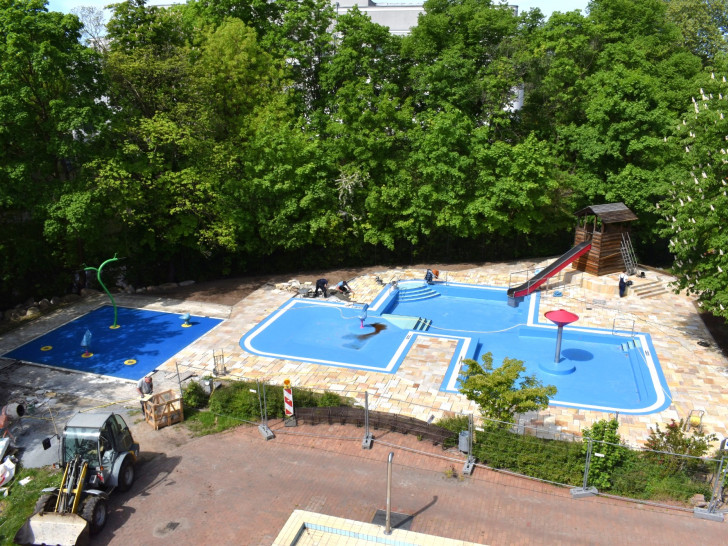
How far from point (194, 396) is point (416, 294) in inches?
571

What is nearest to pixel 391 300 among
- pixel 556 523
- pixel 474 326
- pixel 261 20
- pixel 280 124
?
pixel 474 326

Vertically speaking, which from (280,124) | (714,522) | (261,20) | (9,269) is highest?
(261,20)

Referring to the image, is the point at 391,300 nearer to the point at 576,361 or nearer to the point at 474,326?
the point at 474,326

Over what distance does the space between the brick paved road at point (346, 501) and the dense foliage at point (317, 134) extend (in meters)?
12.5

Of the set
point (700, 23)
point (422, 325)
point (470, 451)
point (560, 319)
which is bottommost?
point (470, 451)

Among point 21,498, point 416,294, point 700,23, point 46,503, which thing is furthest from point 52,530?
point 700,23

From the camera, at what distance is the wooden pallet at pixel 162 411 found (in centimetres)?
1630

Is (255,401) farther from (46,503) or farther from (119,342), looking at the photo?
(119,342)

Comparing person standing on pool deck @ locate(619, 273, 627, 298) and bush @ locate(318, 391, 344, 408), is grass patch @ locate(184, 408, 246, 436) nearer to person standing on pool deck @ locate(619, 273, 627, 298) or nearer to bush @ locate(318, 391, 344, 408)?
bush @ locate(318, 391, 344, 408)

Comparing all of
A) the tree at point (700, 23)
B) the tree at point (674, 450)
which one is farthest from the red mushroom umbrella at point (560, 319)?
the tree at point (700, 23)

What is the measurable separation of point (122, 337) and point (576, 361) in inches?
744

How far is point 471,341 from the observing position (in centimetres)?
2306

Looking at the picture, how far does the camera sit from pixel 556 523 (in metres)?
12.4

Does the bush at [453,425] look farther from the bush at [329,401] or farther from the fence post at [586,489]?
the bush at [329,401]
